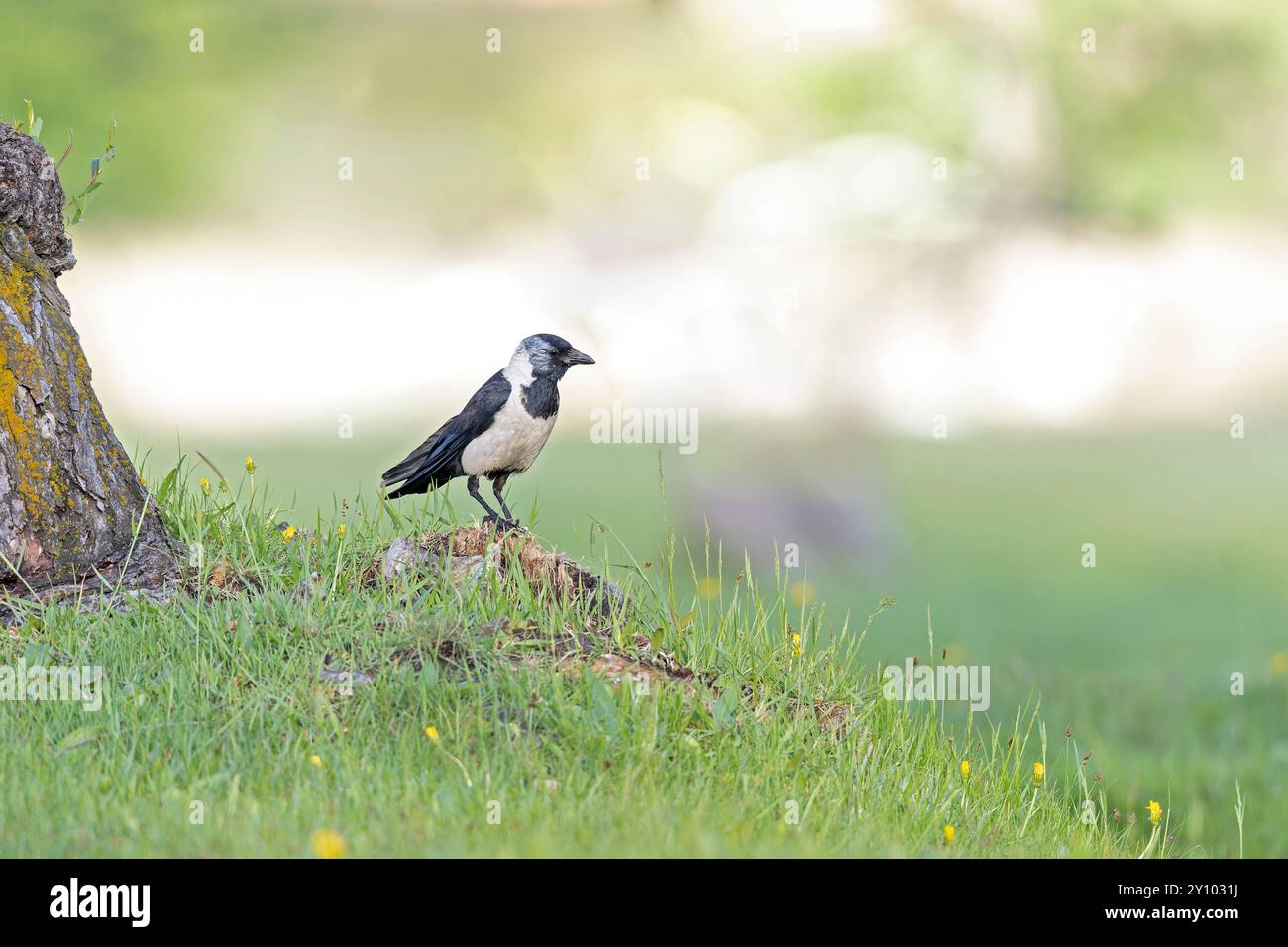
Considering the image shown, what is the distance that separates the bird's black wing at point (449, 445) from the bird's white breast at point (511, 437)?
1.6 inches

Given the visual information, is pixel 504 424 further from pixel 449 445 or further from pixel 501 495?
pixel 501 495

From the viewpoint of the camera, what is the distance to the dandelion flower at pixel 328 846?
314 cm

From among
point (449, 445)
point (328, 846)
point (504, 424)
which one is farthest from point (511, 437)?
point (328, 846)

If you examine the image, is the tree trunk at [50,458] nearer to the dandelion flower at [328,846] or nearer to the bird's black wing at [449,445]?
the bird's black wing at [449,445]

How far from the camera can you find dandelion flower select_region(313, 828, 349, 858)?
10.3 feet

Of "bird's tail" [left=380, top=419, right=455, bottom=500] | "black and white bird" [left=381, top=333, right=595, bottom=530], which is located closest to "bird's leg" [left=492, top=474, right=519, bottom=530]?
"black and white bird" [left=381, top=333, right=595, bottom=530]

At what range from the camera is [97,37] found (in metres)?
11.4

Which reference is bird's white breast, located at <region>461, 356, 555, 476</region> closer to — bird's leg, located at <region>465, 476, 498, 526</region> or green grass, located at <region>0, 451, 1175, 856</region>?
bird's leg, located at <region>465, 476, 498, 526</region>

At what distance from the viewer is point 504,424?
589 cm
